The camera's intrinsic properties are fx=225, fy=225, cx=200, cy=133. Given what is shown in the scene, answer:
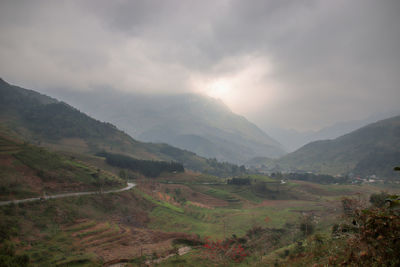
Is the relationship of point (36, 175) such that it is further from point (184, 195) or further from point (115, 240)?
point (184, 195)

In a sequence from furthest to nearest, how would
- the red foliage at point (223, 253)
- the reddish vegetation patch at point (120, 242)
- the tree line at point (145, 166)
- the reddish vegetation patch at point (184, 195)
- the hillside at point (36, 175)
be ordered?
the tree line at point (145, 166) < the reddish vegetation patch at point (184, 195) < the hillside at point (36, 175) < the reddish vegetation patch at point (120, 242) < the red foliage at point (223, 253)

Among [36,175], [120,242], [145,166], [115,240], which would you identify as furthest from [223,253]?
[145,166]

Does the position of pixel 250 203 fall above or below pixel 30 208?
below

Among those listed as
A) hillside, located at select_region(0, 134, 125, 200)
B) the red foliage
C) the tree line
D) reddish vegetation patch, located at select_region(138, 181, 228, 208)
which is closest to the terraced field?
the red foliage

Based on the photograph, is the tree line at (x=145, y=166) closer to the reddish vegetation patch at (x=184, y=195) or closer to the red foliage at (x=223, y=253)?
the reddish vegetation patch at (x=184, y=195)

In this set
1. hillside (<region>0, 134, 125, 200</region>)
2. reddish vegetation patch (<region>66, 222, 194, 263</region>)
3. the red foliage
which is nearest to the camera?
the red foliage

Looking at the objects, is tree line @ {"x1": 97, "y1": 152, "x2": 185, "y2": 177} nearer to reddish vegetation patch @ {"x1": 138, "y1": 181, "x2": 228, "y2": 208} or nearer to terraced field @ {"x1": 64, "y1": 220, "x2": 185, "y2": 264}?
reddish vegetation patch @ {"x1": 138, "y1": 181, "x2": 228, "y2": 208}

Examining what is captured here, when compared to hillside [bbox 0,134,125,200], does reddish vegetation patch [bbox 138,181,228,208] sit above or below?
below

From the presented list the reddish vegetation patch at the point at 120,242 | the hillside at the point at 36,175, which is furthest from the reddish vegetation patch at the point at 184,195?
the reddish vegetation patch at the point at 120,242

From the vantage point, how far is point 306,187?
452 ft

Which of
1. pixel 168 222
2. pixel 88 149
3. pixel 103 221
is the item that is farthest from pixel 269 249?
pixel 88 149

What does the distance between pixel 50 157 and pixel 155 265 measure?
2355 inches

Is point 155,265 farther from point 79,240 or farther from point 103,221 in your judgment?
point 103,221

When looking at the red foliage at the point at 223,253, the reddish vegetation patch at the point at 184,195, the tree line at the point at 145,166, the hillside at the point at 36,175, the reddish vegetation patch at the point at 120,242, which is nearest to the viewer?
the red foliage at the point at 223,253
